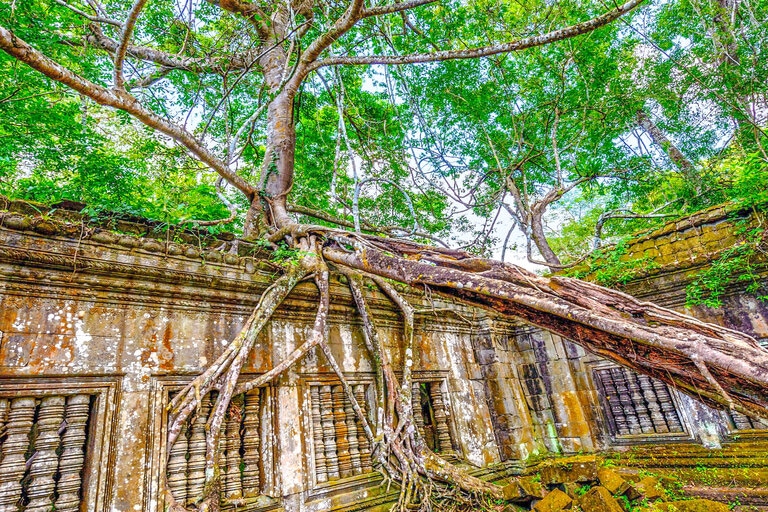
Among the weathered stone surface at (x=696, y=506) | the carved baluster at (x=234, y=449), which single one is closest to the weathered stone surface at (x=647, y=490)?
the weathered stone surface at (x=696, y=506)

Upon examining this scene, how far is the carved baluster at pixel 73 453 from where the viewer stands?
2.65 m

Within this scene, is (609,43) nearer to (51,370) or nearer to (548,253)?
(548,253)

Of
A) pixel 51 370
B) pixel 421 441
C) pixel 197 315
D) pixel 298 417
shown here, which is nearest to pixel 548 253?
pixel 421 441

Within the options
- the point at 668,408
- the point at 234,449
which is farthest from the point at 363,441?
the point at 668,408

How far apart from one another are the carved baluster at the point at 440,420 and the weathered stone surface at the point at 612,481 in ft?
6.11

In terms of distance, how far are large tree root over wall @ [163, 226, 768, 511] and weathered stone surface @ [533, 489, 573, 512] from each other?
0.54 metres

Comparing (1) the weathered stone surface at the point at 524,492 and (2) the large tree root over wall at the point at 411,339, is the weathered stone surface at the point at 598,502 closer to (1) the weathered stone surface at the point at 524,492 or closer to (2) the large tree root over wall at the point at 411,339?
(1) the weathered stone surface at the point at 524,492

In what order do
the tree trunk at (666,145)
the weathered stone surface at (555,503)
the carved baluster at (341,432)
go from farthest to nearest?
the tree trunk at (666,145)
the carved baluster at (341,432)
the weathered stone surface at (555,503)

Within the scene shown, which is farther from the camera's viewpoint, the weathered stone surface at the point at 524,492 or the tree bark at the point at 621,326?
the weathered stone surface at the point at 524,492

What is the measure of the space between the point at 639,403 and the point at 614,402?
32 centimetres

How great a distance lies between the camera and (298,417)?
389 centimetres

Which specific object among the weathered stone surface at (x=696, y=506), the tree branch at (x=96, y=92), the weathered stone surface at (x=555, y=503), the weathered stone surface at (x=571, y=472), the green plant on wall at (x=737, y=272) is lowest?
the weathered stone surface at (x=696, y=506)

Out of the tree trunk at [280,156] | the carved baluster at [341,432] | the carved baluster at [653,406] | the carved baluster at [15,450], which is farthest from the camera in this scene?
the tree trunk at [280,156]

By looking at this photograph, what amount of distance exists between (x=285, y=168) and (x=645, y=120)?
9.98 metres
